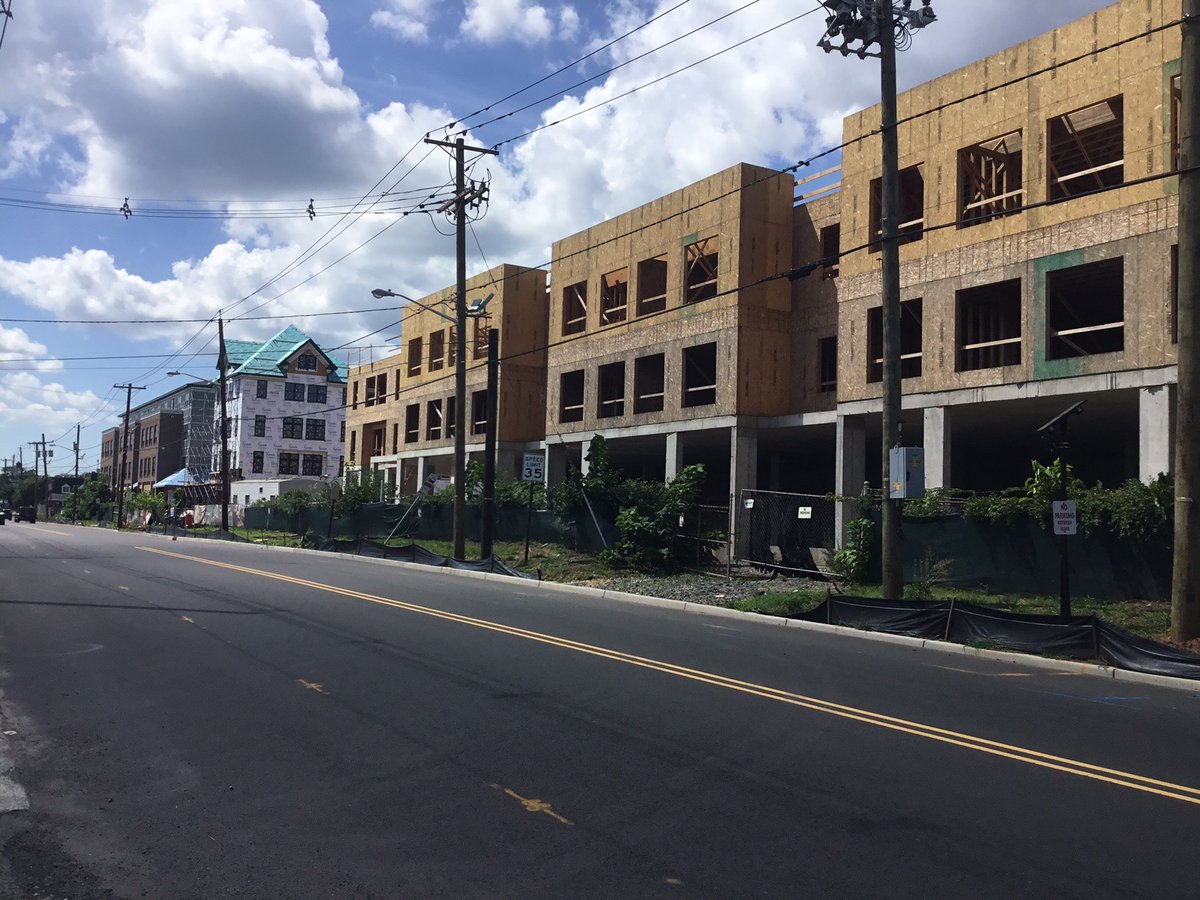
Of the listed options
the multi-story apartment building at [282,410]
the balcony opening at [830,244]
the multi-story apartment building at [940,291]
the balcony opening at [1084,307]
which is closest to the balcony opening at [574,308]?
the multi-story apartment building at [940,291]

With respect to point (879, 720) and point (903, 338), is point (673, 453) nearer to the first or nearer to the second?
point (903, 338)

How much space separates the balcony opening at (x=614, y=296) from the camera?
3475 centimetres

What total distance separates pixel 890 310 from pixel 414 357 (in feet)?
120

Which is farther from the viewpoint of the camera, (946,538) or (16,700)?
(946,538)

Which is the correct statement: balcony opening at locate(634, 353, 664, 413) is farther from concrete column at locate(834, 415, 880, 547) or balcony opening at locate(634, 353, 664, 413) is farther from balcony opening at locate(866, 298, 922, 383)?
balcony opening at locate(866, 298, 922, 383)

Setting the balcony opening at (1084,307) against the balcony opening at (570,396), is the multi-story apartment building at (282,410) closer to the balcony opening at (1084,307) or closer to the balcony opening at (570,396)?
the balcony opening at (570,396)

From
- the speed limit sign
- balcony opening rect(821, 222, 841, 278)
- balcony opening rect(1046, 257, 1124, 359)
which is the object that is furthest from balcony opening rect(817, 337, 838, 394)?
the speed limit sign

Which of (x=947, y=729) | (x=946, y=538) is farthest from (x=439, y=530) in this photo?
(x=947, y=729)

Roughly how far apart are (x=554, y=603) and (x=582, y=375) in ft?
62.4

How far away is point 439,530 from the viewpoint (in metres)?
38.3

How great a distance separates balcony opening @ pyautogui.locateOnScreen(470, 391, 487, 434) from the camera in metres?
44.4

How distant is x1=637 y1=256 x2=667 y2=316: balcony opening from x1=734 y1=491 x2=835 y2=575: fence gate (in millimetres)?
9977

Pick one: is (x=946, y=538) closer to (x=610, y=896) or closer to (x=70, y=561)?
(x=610, y=896)

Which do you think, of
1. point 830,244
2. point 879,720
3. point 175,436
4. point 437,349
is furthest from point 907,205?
Answer: point 175,436
